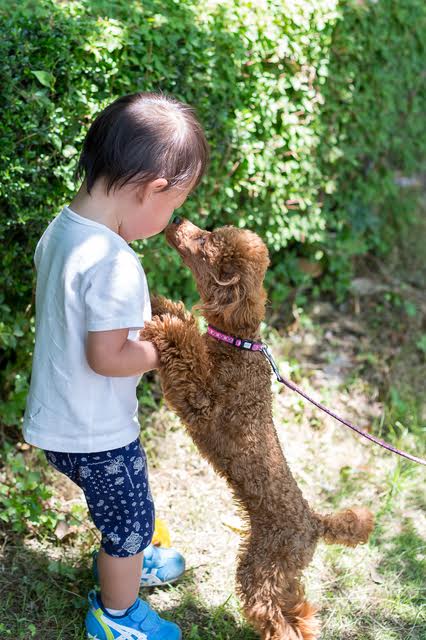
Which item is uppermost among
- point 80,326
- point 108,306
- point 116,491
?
point 108,306

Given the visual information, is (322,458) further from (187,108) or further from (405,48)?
(405,48)

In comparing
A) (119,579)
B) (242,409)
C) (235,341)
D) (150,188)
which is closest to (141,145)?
(150,188)

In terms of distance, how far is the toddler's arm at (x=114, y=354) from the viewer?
6.93ft

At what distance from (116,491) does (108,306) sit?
27.7 inches

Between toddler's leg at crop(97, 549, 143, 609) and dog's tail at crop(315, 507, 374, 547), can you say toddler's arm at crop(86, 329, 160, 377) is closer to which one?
toddler's leg at crop(97, 549, 143, 609)

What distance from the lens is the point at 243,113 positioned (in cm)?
372

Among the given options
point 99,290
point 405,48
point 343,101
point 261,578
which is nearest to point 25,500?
point 261,578

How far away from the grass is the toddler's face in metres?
1.39

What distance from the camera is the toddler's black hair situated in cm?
214

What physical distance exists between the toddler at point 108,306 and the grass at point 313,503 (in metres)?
0.58

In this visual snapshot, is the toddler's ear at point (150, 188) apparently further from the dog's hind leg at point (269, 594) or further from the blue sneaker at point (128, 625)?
the blue sneaker at point (128, 625)

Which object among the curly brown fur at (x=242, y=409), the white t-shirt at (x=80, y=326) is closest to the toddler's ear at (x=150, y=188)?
the white t-shirt at (x=80, y=326)

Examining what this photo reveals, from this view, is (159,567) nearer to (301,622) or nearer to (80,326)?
(301,622)

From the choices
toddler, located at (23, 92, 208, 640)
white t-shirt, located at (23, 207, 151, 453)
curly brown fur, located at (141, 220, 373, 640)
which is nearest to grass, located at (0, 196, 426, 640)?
curly brown fur, located at (141, 220, 373, 640)
